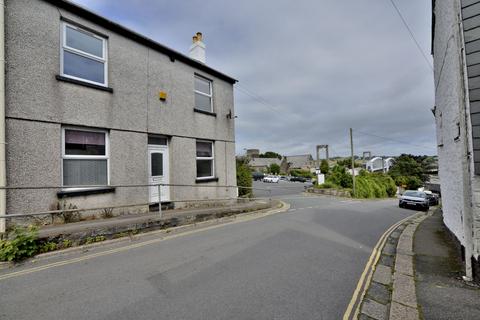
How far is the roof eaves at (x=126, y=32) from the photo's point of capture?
6.97m

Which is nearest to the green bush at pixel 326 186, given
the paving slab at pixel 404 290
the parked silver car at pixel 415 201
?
the parked silver car at pixel 415 201

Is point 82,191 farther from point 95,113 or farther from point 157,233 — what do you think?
point 157,233

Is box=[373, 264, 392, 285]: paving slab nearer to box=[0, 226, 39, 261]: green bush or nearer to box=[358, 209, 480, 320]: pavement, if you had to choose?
box=[358, 209, 480, 320]: pavement

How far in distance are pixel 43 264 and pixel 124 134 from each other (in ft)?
14.5

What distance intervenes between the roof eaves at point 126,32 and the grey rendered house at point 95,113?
0.03 m

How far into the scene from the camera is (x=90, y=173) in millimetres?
7328

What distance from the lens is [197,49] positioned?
Result: 37.7 ft

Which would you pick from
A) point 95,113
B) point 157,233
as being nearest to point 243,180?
point 157,233

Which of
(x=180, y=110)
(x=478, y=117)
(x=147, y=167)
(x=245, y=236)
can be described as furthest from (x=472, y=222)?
(x=180, y=110)

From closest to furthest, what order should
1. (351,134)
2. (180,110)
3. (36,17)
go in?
(36,17) → (180,110) → (351,134)

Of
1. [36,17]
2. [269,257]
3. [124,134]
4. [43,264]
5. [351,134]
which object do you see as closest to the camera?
[43,264]

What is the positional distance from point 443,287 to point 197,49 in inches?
455

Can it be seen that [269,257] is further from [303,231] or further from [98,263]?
[98,263]

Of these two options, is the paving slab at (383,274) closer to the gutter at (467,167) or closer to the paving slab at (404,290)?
the paving slab at (404,290)
